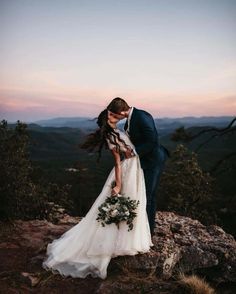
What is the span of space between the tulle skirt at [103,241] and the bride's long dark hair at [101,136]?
521mm

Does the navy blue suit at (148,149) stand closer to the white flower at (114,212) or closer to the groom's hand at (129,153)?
the groom's hand at (129,153)

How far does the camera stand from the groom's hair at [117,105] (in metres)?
4.89

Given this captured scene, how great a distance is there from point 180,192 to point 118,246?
1847 centimetres

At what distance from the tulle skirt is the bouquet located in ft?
0.35

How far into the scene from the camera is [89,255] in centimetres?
527

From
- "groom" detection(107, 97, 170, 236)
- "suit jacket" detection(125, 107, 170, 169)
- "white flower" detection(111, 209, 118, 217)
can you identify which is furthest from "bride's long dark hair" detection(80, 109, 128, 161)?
"white flower" detection(111, 209, 118, 217)

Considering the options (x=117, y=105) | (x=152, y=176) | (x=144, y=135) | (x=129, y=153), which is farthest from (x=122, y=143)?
(x=152, y=176)

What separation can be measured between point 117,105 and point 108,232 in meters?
1.90

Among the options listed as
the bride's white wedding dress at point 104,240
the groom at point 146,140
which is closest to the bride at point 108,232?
the bride's white wedding dress at point 104,240

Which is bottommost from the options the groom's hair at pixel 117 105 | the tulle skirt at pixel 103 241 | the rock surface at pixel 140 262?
the rock surface at pixel 140 262

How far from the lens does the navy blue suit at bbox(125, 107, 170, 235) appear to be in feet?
16.8

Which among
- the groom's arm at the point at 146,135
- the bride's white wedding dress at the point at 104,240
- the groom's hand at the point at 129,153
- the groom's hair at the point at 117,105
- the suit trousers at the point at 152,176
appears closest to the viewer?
the groom's hair at the point at 117,105

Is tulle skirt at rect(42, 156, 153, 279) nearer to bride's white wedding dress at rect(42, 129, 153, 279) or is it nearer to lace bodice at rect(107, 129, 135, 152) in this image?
bride's white wedding dress at rect(42, 129, 153, 279)

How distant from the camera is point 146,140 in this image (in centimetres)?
518
